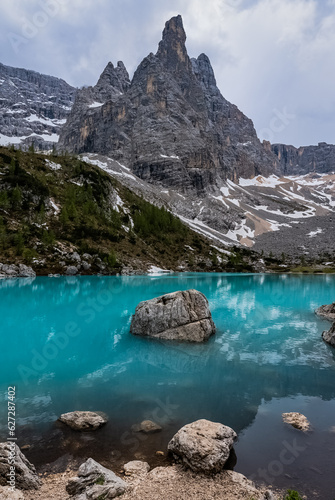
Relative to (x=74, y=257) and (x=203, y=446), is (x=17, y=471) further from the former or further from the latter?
(x=74, y=257)

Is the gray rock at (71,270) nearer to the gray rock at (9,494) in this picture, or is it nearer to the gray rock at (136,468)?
the gray rock at (136,468)

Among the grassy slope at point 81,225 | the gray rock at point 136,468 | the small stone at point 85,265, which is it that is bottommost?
the small stone at point 85,265

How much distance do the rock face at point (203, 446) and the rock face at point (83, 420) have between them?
3.18 meters

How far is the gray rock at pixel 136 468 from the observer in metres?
8.30

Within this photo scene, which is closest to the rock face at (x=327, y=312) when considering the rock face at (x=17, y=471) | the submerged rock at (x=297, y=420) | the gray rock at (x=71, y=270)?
the submerged rock at (x=297, y=420)

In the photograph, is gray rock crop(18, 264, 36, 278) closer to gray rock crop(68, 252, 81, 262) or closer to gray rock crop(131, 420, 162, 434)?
gray rock crop(68, 252, 81, 262)

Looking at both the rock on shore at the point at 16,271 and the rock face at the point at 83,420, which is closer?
the rock face at the point at 83,420

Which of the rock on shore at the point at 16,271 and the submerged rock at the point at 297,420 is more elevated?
the submerged rock at the point at 297,420

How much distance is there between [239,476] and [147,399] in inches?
240

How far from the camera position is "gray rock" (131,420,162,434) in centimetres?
1077

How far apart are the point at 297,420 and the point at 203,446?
4939 mm

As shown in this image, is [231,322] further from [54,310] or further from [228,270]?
[228,270]

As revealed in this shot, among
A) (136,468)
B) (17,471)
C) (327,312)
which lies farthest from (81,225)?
(136,468)

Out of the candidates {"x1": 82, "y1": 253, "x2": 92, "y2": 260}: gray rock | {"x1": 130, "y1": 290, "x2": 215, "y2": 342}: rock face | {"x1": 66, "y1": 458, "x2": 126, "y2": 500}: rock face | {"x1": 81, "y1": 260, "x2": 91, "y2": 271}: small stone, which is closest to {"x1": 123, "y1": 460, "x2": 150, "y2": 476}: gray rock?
{"x1": 66, "y1": 458, "x2": 126, "y2": 500}: rock face
